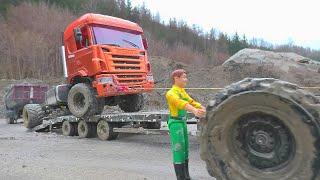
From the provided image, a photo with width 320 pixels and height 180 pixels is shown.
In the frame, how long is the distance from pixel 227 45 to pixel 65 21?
41000 millimetres

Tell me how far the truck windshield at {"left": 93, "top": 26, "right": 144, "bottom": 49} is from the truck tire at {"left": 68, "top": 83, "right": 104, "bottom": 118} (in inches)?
53.2

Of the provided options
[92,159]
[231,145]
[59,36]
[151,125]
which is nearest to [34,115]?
[151,125]

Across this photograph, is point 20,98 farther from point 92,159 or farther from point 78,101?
point 92,159

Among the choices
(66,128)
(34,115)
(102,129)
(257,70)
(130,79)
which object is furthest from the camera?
(257,70)

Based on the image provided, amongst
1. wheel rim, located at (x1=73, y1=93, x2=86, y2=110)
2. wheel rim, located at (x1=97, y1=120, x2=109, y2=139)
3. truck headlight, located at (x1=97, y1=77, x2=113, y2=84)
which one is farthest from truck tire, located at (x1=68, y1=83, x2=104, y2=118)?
truck headlight, located at (x1=97, y1=77, x2=113, y2=84)

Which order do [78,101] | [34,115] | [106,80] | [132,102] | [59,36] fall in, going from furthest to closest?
[59,36]
[34,115]
[132,102]
[78,101]
[106,80]

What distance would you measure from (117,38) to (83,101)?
196 cm

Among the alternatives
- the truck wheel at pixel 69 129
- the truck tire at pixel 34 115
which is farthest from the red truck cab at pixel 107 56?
the truck tire at pixel 34 115

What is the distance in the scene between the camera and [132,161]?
954cm

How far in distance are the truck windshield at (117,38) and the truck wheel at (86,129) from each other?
2239 millimetres

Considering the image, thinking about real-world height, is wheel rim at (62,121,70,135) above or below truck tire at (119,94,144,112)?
below

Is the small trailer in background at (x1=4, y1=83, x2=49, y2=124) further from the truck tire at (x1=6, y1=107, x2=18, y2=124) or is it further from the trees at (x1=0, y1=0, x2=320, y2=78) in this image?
the trees at (x1=0, y1=0, x2=320, y2=78)

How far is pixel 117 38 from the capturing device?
1424cm

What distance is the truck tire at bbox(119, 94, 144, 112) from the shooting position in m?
15.5
